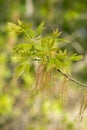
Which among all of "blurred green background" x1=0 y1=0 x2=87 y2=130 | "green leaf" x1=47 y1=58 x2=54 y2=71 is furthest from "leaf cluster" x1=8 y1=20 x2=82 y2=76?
"blurred green background" x1=0 y1=0 x2=87 y2=130

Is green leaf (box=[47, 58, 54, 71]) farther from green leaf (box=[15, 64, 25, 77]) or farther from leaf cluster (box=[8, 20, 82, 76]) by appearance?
green leaf (box=[15, 64, 25, 77])

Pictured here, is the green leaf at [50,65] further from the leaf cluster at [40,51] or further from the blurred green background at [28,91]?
the blurred green background at [28,91]

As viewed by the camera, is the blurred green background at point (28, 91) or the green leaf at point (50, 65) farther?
the blurred green background at point (28, 91)

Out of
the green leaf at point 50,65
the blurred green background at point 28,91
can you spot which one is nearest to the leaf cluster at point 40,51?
the green leaf at point 50,65

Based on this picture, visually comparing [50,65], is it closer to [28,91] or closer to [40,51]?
[40,51]

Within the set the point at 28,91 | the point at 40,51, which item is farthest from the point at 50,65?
the point at 28,91

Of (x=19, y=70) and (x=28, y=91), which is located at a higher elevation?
(x=19, y=70)

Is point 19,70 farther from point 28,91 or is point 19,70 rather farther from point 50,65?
point 28,91

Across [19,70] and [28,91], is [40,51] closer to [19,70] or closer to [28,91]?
[19,70]

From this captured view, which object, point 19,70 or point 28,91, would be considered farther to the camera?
point 28,91

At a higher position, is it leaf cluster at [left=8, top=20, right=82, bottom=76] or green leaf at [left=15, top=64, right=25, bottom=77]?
leaf cluster at [left=8, top=20, right=82, bottom=76]

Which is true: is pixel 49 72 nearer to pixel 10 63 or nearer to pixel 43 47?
pixel 43 47
